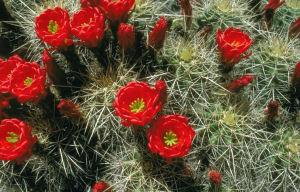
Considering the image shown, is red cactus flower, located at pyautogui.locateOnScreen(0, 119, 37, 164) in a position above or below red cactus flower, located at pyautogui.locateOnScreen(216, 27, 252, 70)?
below

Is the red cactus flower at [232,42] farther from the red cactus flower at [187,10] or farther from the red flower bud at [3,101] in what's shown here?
the red flower bud at [3,101]

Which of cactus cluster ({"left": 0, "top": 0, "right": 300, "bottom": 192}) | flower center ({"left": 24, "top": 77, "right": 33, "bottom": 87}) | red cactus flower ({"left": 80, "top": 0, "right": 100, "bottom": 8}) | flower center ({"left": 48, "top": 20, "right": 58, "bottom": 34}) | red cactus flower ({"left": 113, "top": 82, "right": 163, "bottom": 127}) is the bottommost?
cactus cluster ({"left": 0, "top": 0, "right": 300, "bottom": 192})

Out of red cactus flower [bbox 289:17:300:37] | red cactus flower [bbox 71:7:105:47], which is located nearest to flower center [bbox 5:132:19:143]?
red cactus flower [bbox 71:7:105:47]

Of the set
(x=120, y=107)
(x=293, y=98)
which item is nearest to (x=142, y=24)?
→ (x=120, y=107)

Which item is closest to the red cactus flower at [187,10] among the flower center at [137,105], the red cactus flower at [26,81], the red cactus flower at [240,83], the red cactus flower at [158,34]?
the red cactus flower at [158,34]

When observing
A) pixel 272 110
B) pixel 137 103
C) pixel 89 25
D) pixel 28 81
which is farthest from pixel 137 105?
pixel 272 110

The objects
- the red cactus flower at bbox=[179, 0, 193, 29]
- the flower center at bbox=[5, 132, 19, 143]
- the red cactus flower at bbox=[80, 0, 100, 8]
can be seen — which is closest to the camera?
the flower center at bbox=[5, 132, 19, 143]

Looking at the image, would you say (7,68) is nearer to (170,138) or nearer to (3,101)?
(3,101)

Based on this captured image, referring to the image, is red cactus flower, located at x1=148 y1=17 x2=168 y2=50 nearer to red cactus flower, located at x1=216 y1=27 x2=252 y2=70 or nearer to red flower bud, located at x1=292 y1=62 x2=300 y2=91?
red cactus flower, located at x1=216 y1=27 x2=252 y2=70
